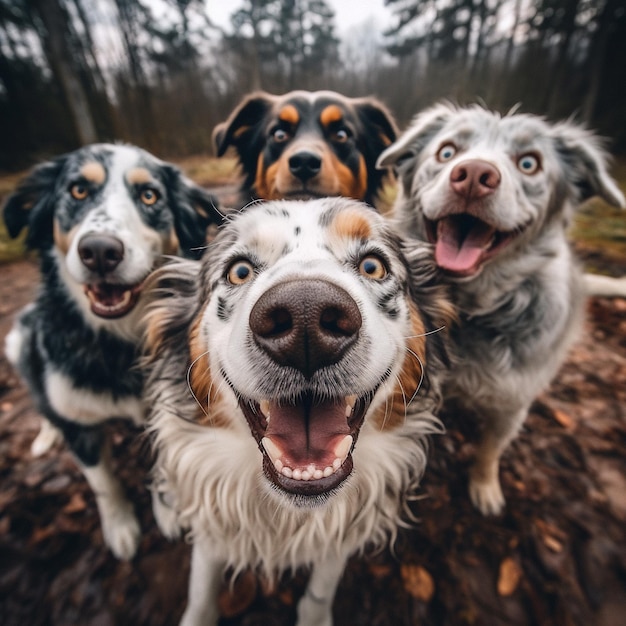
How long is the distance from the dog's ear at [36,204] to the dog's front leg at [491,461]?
10.2 ft

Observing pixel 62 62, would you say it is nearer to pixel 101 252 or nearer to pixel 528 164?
pixel 101 252

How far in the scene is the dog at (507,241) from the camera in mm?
2064

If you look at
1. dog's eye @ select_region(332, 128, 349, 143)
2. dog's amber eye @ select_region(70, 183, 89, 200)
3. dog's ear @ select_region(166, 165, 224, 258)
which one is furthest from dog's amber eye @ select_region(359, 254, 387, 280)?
dog's amber eye @ select_region(70, 183, 89, 200)

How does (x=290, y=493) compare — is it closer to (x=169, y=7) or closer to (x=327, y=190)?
(x=327, y=190)

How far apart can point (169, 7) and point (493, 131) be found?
49.9 ft

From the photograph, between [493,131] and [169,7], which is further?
[169,7]

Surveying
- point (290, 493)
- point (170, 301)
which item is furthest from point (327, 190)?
point (290, 493)

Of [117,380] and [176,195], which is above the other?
[176,195]

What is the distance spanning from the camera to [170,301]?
2002 millimetres

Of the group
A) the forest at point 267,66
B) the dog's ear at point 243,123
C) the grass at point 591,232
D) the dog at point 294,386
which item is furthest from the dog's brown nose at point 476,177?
the forest at point 267,66

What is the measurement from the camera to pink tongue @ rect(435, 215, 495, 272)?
2.07m

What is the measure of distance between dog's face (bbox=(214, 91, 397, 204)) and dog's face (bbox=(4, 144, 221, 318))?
0.66 metres

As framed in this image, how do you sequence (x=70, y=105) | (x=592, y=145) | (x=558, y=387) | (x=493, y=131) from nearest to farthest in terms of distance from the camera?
(x=493, y=131)
(x=592, y=145)
(x=558, y=387)
(x=70, y=105)

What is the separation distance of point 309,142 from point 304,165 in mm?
281
